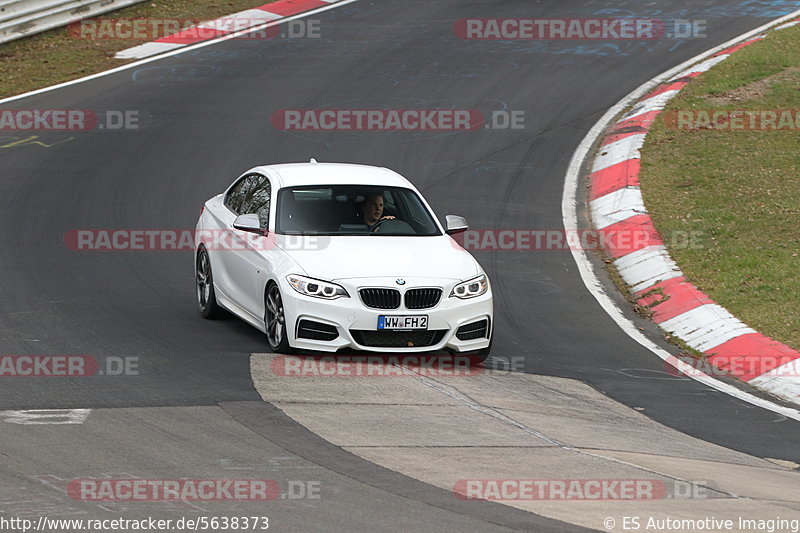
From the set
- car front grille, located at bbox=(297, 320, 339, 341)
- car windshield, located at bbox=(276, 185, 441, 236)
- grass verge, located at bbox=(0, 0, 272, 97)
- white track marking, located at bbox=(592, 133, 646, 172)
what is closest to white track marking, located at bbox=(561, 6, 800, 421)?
white track marking, located at bbox=(592, 133, 646, 172)

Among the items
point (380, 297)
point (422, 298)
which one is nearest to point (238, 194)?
point (380, 297)

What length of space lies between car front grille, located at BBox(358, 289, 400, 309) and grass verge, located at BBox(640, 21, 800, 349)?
13.1 feet

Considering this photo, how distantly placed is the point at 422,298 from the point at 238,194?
2.87 metres

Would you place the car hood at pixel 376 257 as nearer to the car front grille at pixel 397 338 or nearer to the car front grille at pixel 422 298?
the car front grille at pixel 422 298

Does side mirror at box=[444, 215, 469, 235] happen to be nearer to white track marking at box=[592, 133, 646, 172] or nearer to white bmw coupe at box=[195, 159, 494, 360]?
white bmw coupe at box=[195, 159, 494, 360]

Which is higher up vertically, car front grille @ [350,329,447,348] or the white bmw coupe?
the white bmw coupe

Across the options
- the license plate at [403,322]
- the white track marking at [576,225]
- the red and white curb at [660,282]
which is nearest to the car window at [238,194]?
the license plate at [403,322]

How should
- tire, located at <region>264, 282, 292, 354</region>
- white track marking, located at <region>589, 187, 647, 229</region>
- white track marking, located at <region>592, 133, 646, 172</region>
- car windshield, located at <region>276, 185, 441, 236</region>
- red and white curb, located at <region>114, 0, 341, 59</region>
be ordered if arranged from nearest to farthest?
tire, located at <region>264, 282, 292, 354</region>, car windshield, located at <region>276, 185, 441, 236</region>, white track marking, located at <region>589, 187, 647, 229</region>, white track marking, located at <region>592, 133, 646, 172</region>, red and white curb, located at <region>114, 0, 341, 59</region>

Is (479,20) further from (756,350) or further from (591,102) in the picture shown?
(756,350)

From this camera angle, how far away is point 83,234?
14672mm

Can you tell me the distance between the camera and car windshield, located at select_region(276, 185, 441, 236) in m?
11.0

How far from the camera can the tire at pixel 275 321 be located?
1026 cm

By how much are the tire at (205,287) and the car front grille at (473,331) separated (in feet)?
8.93

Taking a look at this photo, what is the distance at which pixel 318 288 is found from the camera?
33.1 feet
